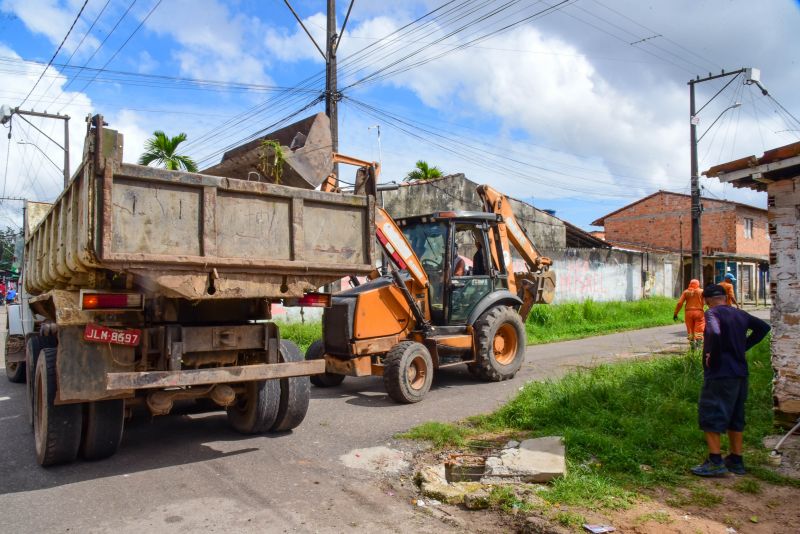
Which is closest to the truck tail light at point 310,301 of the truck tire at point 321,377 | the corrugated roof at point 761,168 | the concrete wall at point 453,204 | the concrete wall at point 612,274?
the truck tire at point 321,377

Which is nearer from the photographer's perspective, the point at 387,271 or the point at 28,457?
the point at 28,457

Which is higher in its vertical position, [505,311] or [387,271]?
[387,271]

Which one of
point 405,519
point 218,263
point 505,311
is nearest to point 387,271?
point 505,311

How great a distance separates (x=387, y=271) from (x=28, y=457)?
17.6 feet

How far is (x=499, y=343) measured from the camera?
9680mm

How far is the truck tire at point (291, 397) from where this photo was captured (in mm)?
6215

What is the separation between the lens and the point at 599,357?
11828 millimetres

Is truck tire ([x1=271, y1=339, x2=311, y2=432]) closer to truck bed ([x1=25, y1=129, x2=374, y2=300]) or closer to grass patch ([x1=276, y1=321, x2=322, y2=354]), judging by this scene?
truck bed ([x1=25, y1=129, x2=374, y2=300])

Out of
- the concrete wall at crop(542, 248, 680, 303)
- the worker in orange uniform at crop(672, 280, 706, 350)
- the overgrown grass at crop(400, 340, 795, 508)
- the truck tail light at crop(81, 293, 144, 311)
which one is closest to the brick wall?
the concrete wall at crop(542, 248, 680, 303)

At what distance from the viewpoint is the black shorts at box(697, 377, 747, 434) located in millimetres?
5000

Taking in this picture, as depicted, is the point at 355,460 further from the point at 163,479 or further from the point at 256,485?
the point at 163,479

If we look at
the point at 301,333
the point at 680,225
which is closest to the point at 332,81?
the point at 301,333

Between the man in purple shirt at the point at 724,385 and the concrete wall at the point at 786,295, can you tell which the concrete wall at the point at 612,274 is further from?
the man in purple shirt at the point at 724,385

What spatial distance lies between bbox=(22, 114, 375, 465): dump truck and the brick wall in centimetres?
3066
